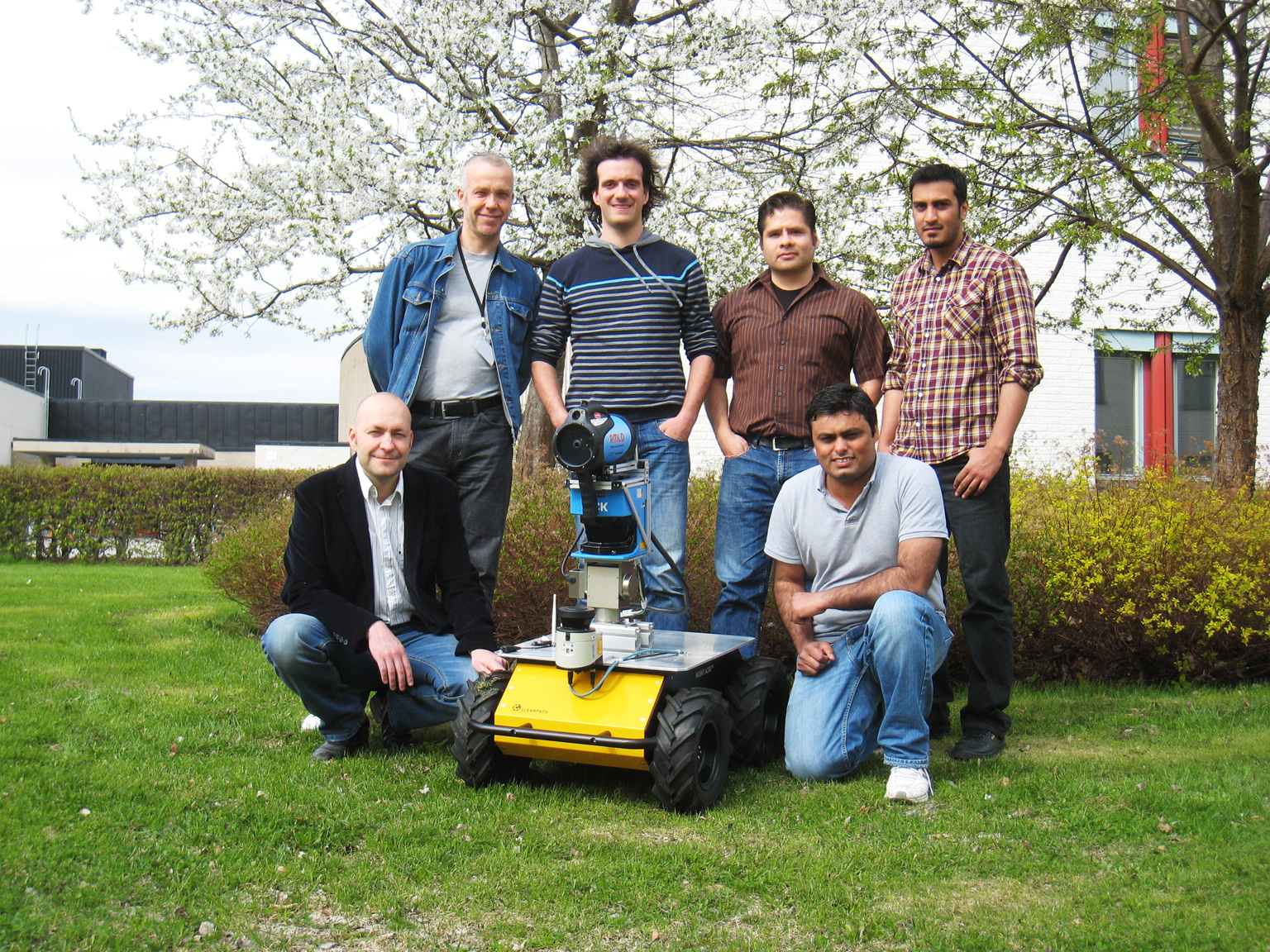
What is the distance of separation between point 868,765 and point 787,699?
0.34 metres

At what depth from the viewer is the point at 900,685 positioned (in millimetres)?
3279

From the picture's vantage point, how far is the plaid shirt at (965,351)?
3.62 metres

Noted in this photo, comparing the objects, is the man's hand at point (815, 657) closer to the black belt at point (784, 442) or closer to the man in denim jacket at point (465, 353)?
the black belt at point (784, 442)

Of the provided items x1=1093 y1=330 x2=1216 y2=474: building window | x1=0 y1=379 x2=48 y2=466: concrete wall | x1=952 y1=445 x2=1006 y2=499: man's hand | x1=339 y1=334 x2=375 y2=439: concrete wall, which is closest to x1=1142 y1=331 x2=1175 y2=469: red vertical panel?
x1=1093 y1=330 x2=1216 y2=474: building window

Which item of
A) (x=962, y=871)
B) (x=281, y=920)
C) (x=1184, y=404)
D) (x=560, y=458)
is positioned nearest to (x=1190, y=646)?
(x=962, y=871)

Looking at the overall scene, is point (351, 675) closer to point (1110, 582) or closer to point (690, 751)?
point (690, 751)

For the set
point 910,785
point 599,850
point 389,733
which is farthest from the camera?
point 389,733

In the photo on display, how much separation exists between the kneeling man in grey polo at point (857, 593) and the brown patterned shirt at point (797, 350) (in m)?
0.35

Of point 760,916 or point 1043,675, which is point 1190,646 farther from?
point 760,916

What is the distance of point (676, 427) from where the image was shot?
371 cm

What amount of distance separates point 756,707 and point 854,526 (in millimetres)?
670

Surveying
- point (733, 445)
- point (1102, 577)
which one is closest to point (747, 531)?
point (733, 445)

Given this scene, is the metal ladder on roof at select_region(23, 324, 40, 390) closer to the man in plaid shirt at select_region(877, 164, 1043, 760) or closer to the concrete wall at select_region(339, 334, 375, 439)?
the concrete wall at select_region(339, 334, 375, 439)

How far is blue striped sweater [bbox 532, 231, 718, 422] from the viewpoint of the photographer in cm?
378
